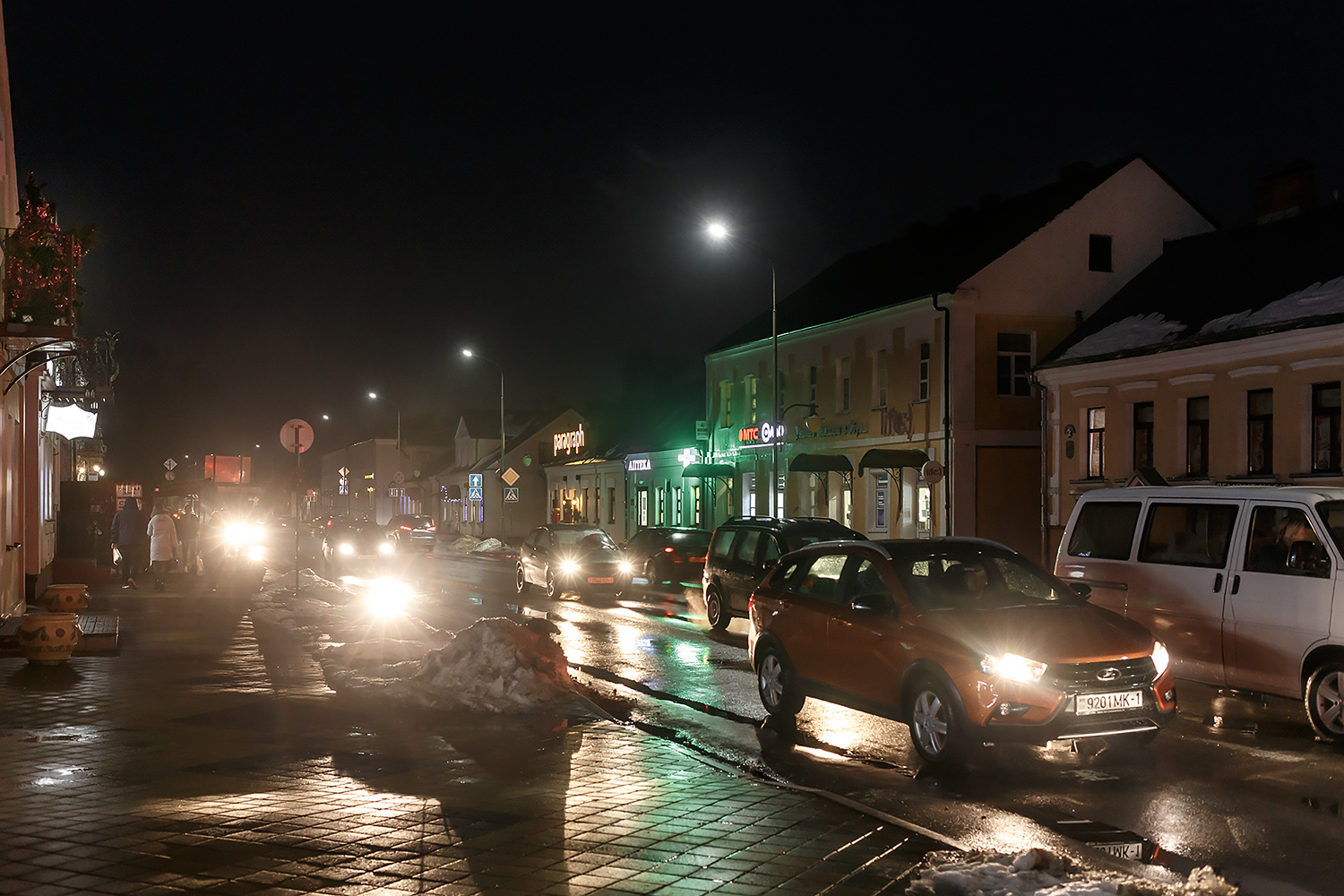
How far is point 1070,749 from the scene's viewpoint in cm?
901

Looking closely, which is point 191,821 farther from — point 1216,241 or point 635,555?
point 1216,241

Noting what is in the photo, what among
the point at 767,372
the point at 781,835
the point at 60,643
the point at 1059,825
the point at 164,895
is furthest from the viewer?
the point at 767,372

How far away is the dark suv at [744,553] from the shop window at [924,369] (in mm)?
15477

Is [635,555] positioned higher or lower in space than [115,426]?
lower

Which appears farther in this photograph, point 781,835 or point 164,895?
point 781,835

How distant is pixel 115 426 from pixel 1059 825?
201ft

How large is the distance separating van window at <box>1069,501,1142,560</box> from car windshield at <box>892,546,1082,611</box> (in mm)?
2054

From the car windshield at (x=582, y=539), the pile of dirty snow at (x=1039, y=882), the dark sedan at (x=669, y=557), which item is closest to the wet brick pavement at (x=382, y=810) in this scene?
the pile of dirty snow at (x=1039, y=882)

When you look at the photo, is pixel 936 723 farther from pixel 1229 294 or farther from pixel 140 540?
pixel 140 540

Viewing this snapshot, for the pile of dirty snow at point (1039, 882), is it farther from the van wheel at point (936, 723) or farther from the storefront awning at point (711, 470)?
the storefront awning at point (711, 470)

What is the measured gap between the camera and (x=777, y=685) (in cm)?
1032

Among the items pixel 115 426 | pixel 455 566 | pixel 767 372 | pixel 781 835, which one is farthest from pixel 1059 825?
pixel 115 426

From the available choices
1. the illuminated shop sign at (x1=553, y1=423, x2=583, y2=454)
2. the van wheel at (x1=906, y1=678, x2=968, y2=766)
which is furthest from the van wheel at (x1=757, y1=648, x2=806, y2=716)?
the illuminated shop sign at (x1=553, y1=423, x2=583, y2=454)

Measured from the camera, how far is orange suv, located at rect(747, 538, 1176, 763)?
312 inches
